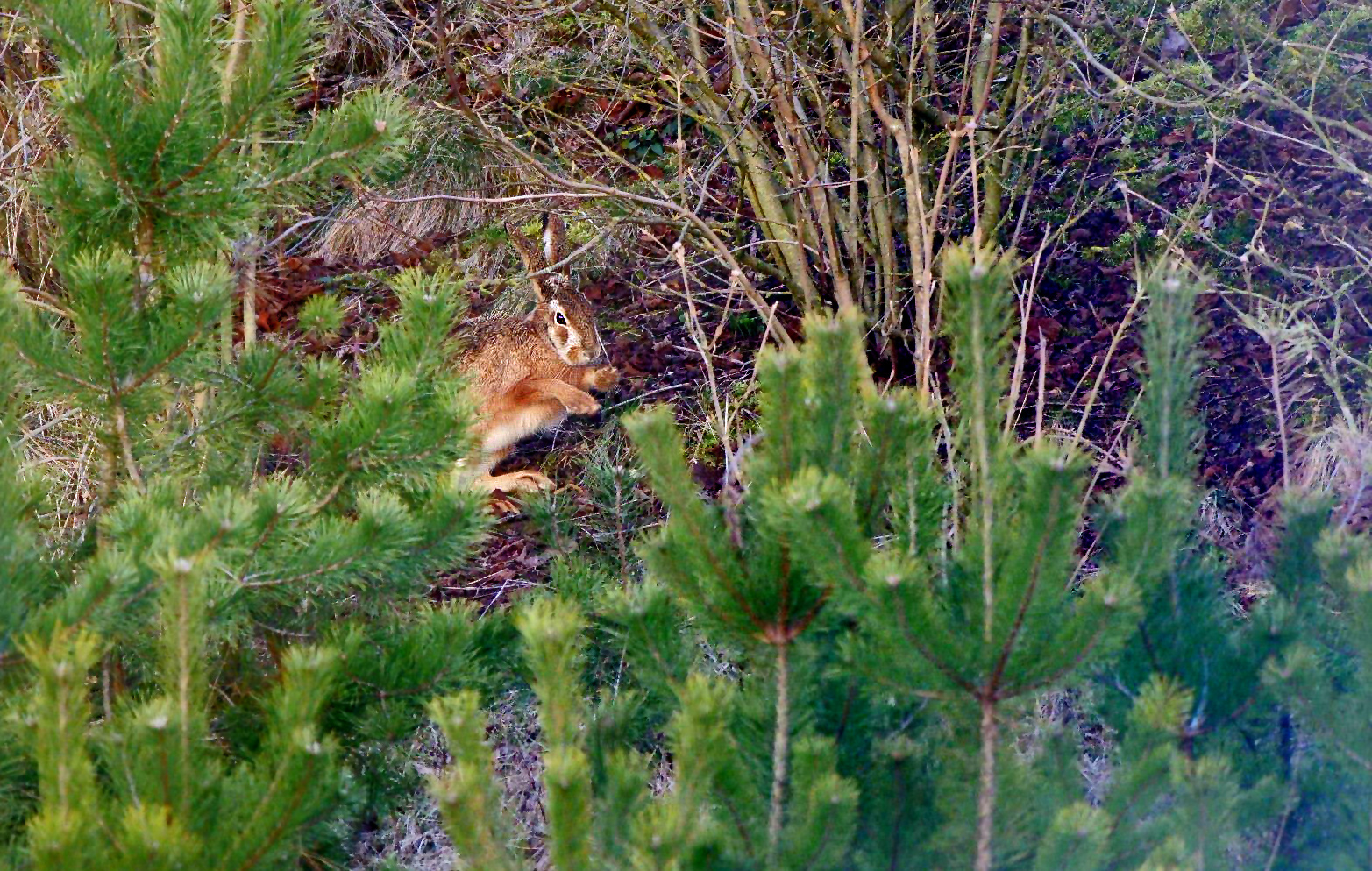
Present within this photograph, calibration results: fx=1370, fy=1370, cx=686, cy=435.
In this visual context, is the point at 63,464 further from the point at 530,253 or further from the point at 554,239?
the point at 530,253

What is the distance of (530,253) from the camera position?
6770 millimetres

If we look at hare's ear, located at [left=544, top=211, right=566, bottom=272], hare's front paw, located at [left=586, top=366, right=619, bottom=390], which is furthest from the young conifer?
hare's front paw, located at [left=586, top=366, right=619, bottom=390]

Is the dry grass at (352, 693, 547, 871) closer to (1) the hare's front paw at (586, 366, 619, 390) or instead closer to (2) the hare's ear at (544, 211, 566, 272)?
(1) the hare's front paw at (586, 366, 619, 390)

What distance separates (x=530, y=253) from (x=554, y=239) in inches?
22.6

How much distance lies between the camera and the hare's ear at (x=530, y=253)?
6.42m

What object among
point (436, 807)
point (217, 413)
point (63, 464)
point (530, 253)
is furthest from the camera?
point (530, 253)

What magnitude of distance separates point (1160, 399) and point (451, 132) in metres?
5.27

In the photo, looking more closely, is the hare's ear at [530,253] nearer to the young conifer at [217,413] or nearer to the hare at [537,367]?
the hare at [537,367]

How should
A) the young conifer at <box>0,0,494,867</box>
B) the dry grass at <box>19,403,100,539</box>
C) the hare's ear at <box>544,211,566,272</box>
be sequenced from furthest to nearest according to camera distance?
the hare's ear at <box>544,211,566,272</box> → the dry grass at <box>19,403,100,539</box> → the young conifer at <box>0,0,494,867</box>

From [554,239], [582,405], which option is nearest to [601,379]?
[582,405]

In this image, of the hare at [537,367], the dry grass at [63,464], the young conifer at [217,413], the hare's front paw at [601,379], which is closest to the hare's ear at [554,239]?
the hare at [537,367]

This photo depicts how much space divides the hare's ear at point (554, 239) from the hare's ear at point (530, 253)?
8 centimetres

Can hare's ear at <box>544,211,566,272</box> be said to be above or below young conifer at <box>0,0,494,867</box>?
below

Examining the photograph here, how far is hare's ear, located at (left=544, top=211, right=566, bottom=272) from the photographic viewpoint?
19.9 ft
